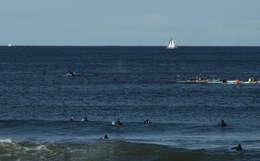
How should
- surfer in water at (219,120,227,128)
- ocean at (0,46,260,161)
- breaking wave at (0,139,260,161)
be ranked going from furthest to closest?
surfer in water at (219,120,227,128) < ocean at (0,46,260,161) < breaking wave at (0,139,260,161)

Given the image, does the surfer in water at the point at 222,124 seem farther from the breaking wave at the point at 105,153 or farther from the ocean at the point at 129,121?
the breaking wave at the point at 105,153

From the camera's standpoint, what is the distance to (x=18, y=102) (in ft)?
328

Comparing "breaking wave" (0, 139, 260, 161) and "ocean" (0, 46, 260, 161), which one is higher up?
"ocean" (0, 46, 260, 161)

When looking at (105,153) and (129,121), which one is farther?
(129,121)

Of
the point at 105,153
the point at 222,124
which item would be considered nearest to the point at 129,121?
the point at 222,124

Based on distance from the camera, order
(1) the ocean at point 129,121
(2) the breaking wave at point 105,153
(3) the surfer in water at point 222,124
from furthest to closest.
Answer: (3) the surfer in water at point 222,124 → (1) the ocean at point 129,121 → (2) the breaking wave at point 105,153

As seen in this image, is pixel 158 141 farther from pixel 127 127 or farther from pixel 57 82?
pixel 57 82

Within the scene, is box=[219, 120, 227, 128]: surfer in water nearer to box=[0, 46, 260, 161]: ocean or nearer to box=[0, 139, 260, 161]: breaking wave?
box=[0, 46, 260, 161]: ocean

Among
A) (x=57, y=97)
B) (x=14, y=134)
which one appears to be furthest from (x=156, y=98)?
(x=14, y=134)

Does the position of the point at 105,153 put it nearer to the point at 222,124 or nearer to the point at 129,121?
the point at 222,124

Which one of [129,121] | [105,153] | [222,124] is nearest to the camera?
[105,153]

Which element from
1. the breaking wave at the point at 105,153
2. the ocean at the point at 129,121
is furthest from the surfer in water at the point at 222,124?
the breaking wave at the point at 105,153

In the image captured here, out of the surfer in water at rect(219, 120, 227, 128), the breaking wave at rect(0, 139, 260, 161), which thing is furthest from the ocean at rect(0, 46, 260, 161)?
the surfer in water at rect(219, 120, 227, 128)

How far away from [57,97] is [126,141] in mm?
46221
